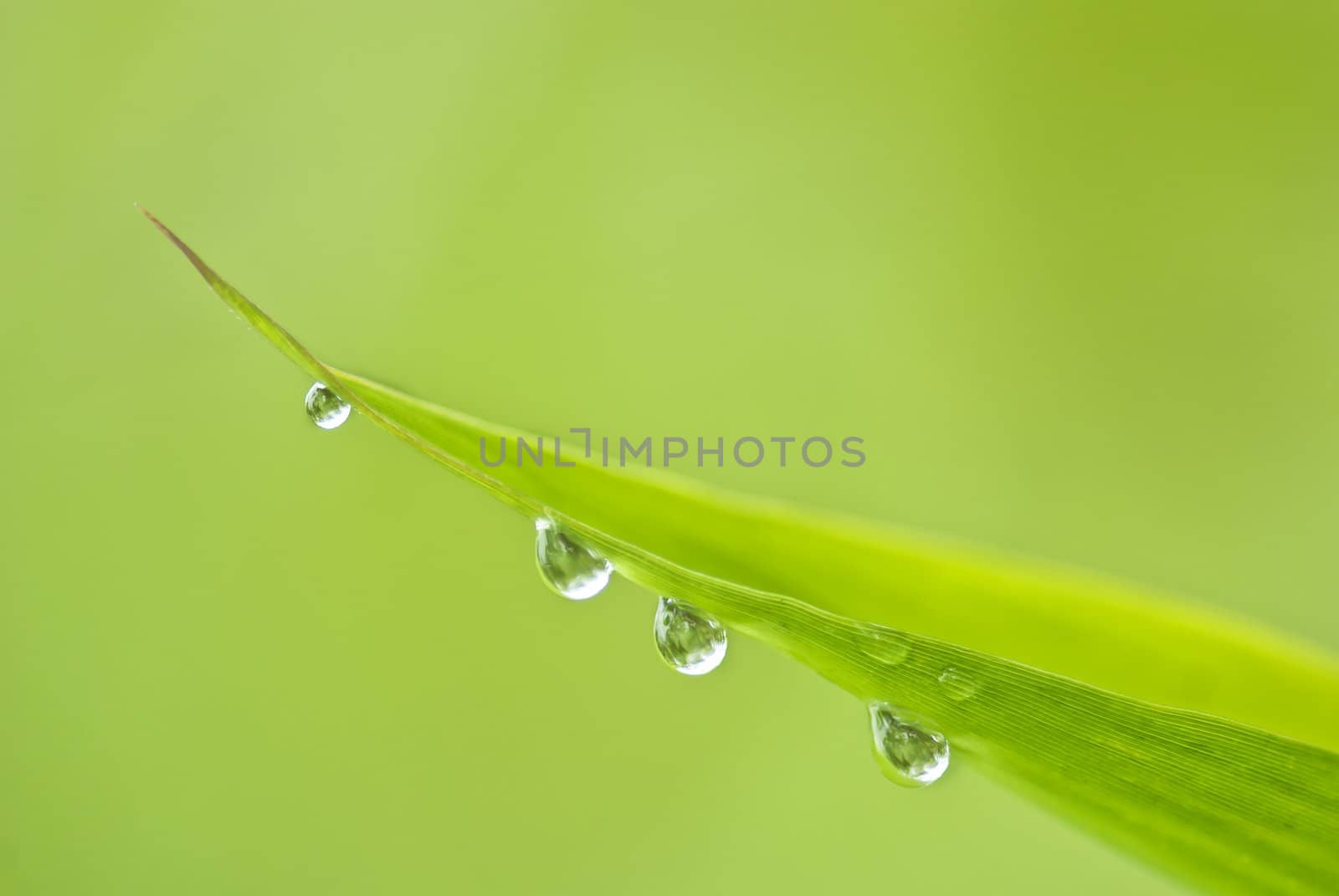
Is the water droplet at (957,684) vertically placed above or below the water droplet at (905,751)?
below

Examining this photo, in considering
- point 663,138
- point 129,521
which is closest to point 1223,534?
point 663,138

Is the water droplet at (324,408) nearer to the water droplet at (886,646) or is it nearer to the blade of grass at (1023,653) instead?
the blade of grass at (1023,653)

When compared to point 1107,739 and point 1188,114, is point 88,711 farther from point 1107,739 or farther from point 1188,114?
point 1188,114

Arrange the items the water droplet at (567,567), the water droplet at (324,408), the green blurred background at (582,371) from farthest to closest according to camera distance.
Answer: the green blurred background at (582,371) → the water droplet at (324,408) → the water droplet at (567,567)

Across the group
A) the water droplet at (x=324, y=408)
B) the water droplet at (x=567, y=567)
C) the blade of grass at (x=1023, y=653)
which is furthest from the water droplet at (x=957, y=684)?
the water droplet at (x=324, y=408)

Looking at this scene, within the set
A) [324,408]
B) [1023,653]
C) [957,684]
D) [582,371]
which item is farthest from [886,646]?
[582,371]

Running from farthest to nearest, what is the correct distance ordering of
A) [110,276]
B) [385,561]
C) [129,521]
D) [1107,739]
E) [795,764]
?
[110,276], [129,521], [385,561], [795,764], [1107,739]

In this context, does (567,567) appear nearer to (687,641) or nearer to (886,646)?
(687,641)

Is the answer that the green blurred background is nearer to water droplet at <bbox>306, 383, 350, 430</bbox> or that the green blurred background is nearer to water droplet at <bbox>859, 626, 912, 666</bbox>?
water droplet at <bbox>306, 383, 350, 430</bbox>
